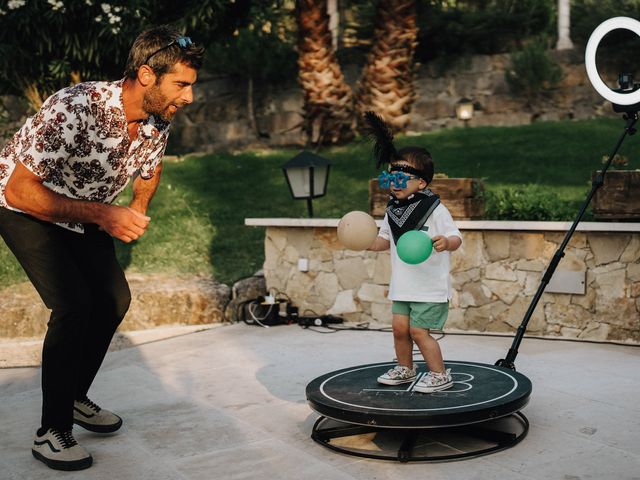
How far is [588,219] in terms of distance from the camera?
718 centimetres

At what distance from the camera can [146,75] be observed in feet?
12.6

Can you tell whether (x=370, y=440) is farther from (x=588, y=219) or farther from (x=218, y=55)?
(x=218, y=55)

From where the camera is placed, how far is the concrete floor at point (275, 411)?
144 inches

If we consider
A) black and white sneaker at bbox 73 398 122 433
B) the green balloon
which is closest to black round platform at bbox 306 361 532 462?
the green balloon

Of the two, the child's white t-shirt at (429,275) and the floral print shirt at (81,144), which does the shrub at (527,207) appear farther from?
the floral print shirt at (81,144)

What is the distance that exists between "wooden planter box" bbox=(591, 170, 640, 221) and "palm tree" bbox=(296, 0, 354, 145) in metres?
8.78

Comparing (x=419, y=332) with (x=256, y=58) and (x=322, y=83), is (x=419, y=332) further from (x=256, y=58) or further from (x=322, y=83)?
(x=256, y=58)

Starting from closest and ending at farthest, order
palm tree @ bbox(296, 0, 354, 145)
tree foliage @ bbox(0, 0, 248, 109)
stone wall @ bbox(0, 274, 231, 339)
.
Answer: stone wall @ bbox(0, 274, 231, 339), tree foliage @ bbox(0, 0, 248, 109), palm tree @ bbox(296, 0, 354, 145)

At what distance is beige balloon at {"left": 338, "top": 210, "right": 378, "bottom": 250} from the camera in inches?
171

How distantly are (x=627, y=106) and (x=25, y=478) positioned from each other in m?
3.87

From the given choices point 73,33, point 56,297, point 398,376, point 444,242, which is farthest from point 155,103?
point 73,33

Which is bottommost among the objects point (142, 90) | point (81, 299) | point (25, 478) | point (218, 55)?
point (25, 478)

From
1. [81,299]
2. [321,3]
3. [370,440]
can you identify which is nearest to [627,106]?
[370,440]

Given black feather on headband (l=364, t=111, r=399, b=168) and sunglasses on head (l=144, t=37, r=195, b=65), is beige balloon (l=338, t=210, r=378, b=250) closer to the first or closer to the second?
black feather on headband (l=364, t=111, r=399, b=168)
